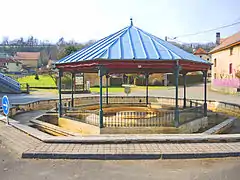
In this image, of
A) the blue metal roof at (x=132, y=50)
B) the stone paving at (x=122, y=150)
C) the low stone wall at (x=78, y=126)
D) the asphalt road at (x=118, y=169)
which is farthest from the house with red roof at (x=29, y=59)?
the asphalt road at (x=118, y=169)

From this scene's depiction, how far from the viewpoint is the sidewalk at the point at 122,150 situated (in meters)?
6.77

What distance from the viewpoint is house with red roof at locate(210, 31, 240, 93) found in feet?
109

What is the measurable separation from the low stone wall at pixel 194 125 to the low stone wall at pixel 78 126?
3.22 metres

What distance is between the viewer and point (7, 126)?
10344 mm

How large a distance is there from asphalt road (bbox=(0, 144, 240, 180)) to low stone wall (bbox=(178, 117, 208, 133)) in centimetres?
360

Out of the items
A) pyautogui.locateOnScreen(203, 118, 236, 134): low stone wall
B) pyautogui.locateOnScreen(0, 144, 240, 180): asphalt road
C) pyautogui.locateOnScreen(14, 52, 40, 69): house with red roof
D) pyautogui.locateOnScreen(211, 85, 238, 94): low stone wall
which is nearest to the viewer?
pyautogui.locateOnScreen(0, 144, 240, 180): asphalt road

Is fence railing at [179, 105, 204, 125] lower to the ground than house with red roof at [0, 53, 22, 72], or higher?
lower

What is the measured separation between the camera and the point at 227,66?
36375 millimetres

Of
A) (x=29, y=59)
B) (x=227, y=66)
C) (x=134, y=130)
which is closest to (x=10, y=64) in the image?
(x=29, y=59)

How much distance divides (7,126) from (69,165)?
5.16 meters

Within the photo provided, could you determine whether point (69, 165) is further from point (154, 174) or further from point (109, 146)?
point (154, 174)

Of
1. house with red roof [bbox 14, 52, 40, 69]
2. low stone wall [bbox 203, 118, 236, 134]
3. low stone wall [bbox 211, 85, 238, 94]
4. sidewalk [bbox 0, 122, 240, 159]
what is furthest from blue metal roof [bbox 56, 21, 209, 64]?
house with red roof [bbox 14, 52, 40, 69]

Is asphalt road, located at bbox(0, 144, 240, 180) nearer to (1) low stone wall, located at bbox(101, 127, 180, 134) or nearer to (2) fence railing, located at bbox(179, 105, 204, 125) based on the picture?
(1) low stone wall, located at bbox(101, 127, 180, 134)

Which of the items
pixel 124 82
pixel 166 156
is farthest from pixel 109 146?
pixel 124 82
